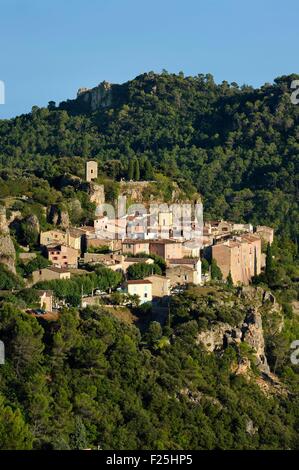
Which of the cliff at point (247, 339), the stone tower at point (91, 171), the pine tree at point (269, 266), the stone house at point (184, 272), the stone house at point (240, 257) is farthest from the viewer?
the stone tower at point (91, 171)

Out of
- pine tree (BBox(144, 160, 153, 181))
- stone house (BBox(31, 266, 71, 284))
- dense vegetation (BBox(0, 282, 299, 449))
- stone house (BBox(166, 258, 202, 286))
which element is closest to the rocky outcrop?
dense vegetation (BBox(0, 282, 299, 449))

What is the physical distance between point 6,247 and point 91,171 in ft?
36.9

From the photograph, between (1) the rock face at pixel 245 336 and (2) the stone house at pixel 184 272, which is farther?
(2) the stone house at pixel 184 272

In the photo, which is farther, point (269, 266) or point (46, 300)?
point (269, 266)

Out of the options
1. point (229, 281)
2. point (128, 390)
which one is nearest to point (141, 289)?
point (229, 281)

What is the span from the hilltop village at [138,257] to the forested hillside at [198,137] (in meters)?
12.9

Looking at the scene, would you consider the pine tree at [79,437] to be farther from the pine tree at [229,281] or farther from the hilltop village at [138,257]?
the pine tree at [229,281]

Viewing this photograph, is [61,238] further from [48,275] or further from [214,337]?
[214,337]

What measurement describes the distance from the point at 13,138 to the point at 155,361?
4564 cm

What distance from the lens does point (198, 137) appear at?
2913 inches

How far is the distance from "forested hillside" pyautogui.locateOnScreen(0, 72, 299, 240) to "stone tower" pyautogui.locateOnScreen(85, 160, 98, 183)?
10.3m

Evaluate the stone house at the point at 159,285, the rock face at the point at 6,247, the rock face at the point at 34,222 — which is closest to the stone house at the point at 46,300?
the rock face at the point at 6,247

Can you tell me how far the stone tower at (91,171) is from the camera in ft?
150

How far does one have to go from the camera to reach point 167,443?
90.6 ft
